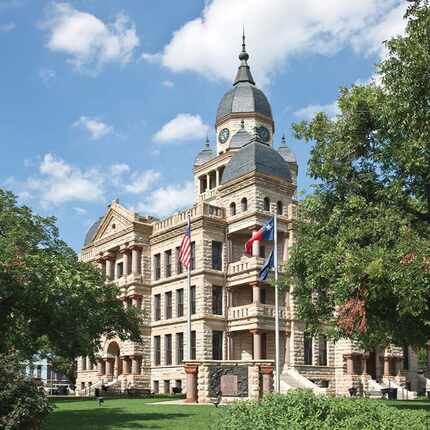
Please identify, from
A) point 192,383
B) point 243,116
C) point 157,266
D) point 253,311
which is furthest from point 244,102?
point 192,383

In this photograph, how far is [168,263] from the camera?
174 feet

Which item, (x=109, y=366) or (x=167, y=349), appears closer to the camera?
(x=167, y=349)

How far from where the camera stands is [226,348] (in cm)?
4859

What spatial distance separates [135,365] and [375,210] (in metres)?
33.4

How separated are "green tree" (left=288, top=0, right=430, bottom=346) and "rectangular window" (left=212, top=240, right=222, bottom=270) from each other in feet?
68.7

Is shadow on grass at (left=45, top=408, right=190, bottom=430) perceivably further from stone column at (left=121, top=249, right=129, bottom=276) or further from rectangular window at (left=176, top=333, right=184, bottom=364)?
stone column at (left=121, top=249, right=129, bottom=276)

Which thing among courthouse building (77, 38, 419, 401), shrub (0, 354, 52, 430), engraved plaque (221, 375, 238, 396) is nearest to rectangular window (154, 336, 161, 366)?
courthouse building (77, 38, 419, 401)

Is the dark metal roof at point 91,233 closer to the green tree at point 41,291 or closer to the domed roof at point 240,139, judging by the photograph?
the domed roof at point 240,139

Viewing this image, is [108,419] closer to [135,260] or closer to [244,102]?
[135,260]

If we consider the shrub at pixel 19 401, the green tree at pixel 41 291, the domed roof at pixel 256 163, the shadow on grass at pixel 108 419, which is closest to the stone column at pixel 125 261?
the domed roof at pixel 256 163

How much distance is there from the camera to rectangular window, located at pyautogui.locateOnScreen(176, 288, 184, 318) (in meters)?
50.9

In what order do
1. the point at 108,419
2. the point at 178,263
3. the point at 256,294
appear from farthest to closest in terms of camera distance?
1. the point at 178,263
2. the point at 256,294
3. the point at 108,419

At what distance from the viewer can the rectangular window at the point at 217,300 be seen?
49031 mm

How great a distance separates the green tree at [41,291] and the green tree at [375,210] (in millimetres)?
8296
